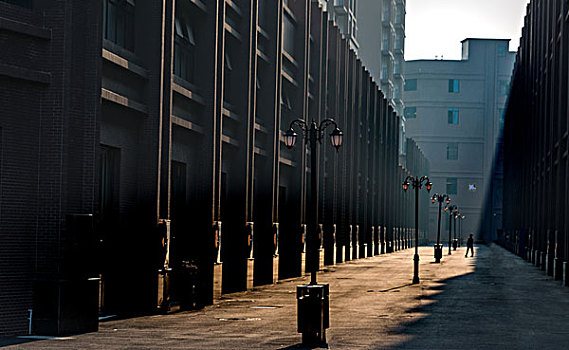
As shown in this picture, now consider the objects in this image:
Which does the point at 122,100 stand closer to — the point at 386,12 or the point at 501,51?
Answer: the point at 386,12

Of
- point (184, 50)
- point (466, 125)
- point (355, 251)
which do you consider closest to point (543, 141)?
point (355, 251)

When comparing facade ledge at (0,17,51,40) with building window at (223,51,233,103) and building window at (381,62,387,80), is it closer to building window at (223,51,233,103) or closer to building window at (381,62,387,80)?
building window at (223,51,233,103)

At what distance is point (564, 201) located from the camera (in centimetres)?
5003

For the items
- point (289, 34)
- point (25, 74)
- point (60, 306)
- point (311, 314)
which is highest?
point (289, 34)

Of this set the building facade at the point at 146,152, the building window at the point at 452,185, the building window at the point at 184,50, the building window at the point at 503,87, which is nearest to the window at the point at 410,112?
the building window at the point at 452,185

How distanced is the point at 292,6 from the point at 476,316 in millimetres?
29114

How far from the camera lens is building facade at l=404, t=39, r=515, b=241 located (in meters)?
159

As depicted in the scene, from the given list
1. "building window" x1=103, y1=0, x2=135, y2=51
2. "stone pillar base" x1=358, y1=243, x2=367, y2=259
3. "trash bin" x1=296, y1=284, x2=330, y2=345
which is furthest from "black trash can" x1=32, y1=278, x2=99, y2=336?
"stone pillar base" x1=358, y1=243, x2=367, y2=259

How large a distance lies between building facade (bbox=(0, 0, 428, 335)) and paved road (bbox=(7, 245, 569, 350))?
5.62ft

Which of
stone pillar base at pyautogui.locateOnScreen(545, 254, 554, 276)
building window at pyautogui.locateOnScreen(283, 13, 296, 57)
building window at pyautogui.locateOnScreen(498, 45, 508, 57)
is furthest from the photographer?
building window at pyautogui.locateOnScreen(498, 45, 508, 57)

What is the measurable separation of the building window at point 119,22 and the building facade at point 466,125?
133108mm

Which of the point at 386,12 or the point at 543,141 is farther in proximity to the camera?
the point at 386,12

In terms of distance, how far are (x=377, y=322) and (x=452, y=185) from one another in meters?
135

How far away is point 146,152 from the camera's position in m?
29.4
